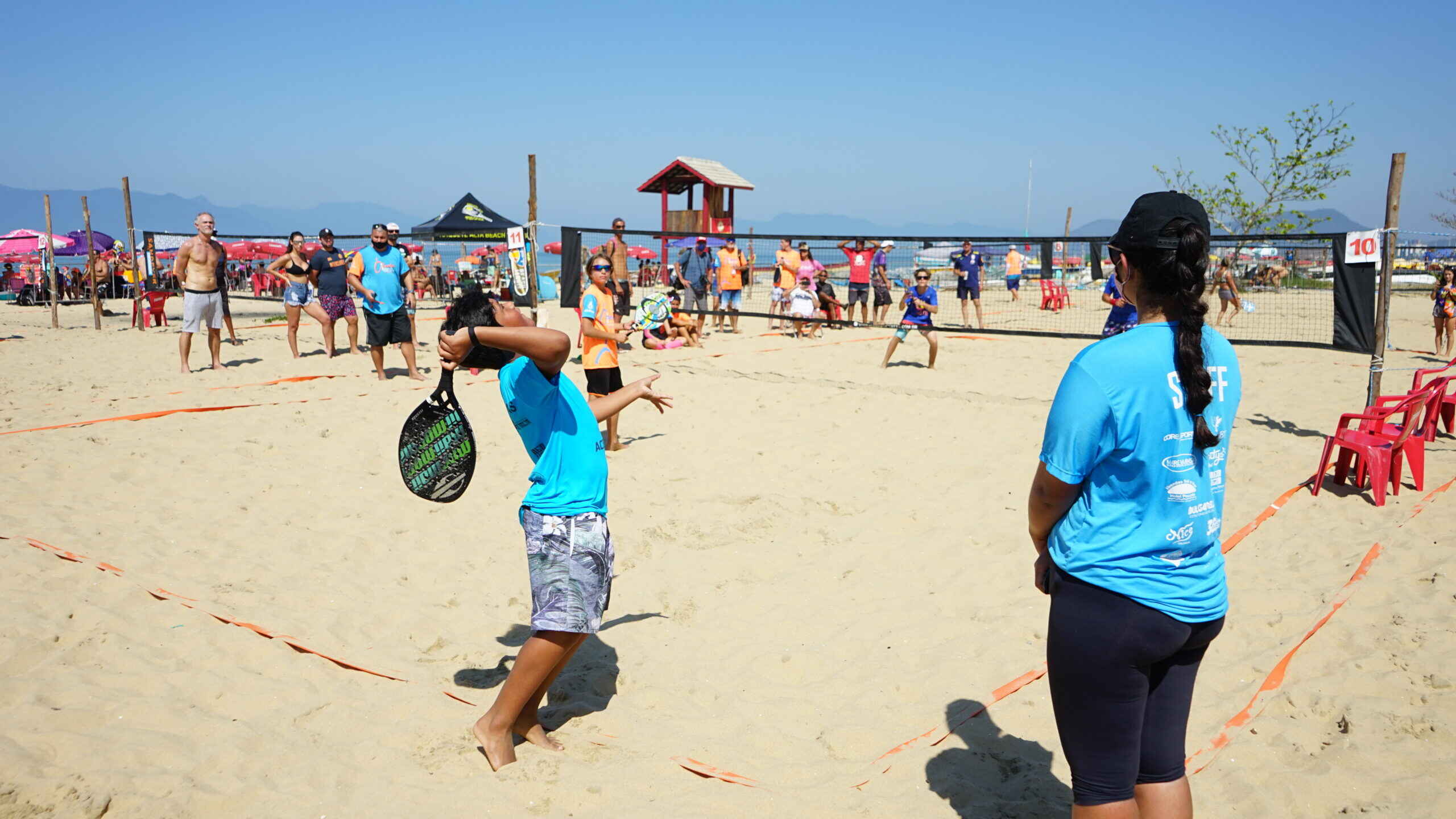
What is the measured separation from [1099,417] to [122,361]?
12.1m

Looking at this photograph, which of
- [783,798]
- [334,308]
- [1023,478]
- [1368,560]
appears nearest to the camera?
[783,798]

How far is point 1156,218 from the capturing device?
1.74 metres

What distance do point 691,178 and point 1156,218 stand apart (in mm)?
24509

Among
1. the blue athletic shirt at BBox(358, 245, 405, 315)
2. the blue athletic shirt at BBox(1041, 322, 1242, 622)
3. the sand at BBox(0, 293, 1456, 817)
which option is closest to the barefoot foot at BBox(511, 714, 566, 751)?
the sand at BBox(0, 293, 1456, 817)

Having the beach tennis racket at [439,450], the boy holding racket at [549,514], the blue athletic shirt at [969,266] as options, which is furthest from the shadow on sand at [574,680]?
the blue athletic shirt at [969,266]

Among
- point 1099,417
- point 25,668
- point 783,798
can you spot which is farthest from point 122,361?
point 1099,417

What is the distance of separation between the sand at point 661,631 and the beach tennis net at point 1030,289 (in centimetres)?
270

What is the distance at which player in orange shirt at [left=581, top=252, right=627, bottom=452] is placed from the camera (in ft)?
21.4

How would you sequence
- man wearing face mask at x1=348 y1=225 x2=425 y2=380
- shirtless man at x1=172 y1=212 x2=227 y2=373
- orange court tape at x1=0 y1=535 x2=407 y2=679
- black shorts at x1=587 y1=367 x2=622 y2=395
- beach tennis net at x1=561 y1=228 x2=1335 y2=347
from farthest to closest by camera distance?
beach tennis net at x1=561 y1=228 x2=1335 y2=347 < shirtless man at x1=172 y1=212 x2=227 y2=373 < man wearing face mask at x1=348 y1=225 x2=425 y2=380 < black shorts at x1=587 y1=367 x2=622 y2=395 < orange court tape at x1=0 y1=535 x2=407 y2=679

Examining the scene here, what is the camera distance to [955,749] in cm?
302

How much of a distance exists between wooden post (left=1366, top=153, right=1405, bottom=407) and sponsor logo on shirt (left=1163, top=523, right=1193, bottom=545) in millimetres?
6399

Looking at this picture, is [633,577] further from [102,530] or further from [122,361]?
[122,361]

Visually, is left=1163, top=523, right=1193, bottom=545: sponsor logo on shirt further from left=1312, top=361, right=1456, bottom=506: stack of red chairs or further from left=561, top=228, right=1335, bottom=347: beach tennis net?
left=561, top=228, right=1335, bottom=347: beach tennis net

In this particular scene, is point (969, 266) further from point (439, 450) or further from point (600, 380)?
point (439, 450)
